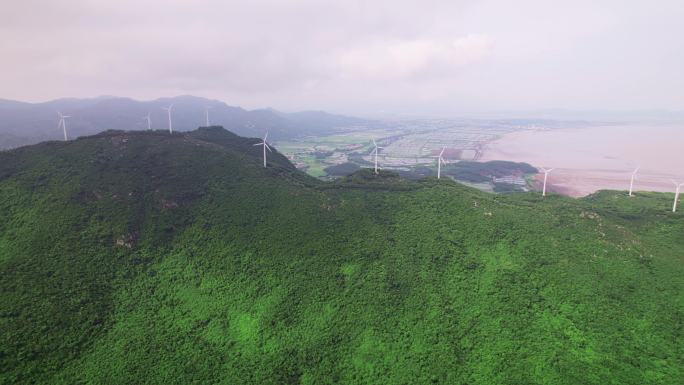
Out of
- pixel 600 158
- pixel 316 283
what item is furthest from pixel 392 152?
pixel 316 283

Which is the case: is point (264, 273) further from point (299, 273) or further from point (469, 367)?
point (469, 367)

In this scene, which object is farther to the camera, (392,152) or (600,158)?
(392,152)

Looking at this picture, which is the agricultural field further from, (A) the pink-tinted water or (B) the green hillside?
(B) the green hillside

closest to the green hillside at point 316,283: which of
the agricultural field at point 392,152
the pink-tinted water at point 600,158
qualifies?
the pink-tinted water at point 600,158

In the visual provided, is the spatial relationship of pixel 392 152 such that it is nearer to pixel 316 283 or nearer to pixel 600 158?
pixel 600 158

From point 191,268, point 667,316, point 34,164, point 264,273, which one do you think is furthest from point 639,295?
point 34,164

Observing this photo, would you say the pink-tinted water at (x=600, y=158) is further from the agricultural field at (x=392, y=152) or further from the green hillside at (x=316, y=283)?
the green hillside at (x=316, y=283)

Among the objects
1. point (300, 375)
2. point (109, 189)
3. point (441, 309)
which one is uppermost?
point (109, 189)
